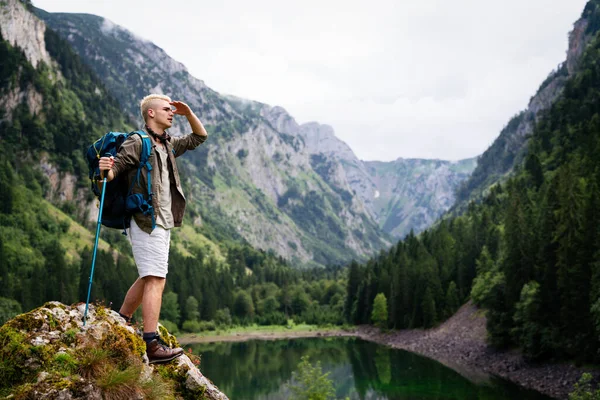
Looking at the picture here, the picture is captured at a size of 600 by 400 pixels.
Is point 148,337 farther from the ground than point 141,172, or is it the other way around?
point 141,172

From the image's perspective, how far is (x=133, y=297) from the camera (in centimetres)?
783

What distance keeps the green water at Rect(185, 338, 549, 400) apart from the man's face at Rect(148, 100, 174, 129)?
4201cm

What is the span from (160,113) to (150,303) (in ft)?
9.79

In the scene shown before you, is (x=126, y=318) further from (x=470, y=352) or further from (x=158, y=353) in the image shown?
(x=470, y=352)

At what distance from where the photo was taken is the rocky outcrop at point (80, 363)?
232 inches

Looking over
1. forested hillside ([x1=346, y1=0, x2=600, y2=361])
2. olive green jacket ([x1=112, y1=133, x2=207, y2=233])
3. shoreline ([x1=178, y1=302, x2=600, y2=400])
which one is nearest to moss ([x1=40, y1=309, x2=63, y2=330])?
olive green jacket ([x1=112, y1=133, x2=207, y2=233])

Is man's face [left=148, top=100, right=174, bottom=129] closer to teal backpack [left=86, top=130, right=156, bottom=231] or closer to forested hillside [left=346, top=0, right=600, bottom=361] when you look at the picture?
teal backpack [left=86, top=130, right=156, bottom=231]

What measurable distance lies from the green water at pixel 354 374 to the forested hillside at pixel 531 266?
790 centimetres

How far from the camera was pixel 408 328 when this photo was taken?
350 ft

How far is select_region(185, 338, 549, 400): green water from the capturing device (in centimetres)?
5081

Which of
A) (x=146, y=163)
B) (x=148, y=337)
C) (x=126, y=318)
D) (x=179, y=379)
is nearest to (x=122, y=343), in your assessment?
(x=148, y=337)

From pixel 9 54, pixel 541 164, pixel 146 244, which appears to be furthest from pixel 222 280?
pixel 146 244

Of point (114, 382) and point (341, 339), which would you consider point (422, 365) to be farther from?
point (114, 382)

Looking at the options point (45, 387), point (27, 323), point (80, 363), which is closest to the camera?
point (45, 387)
